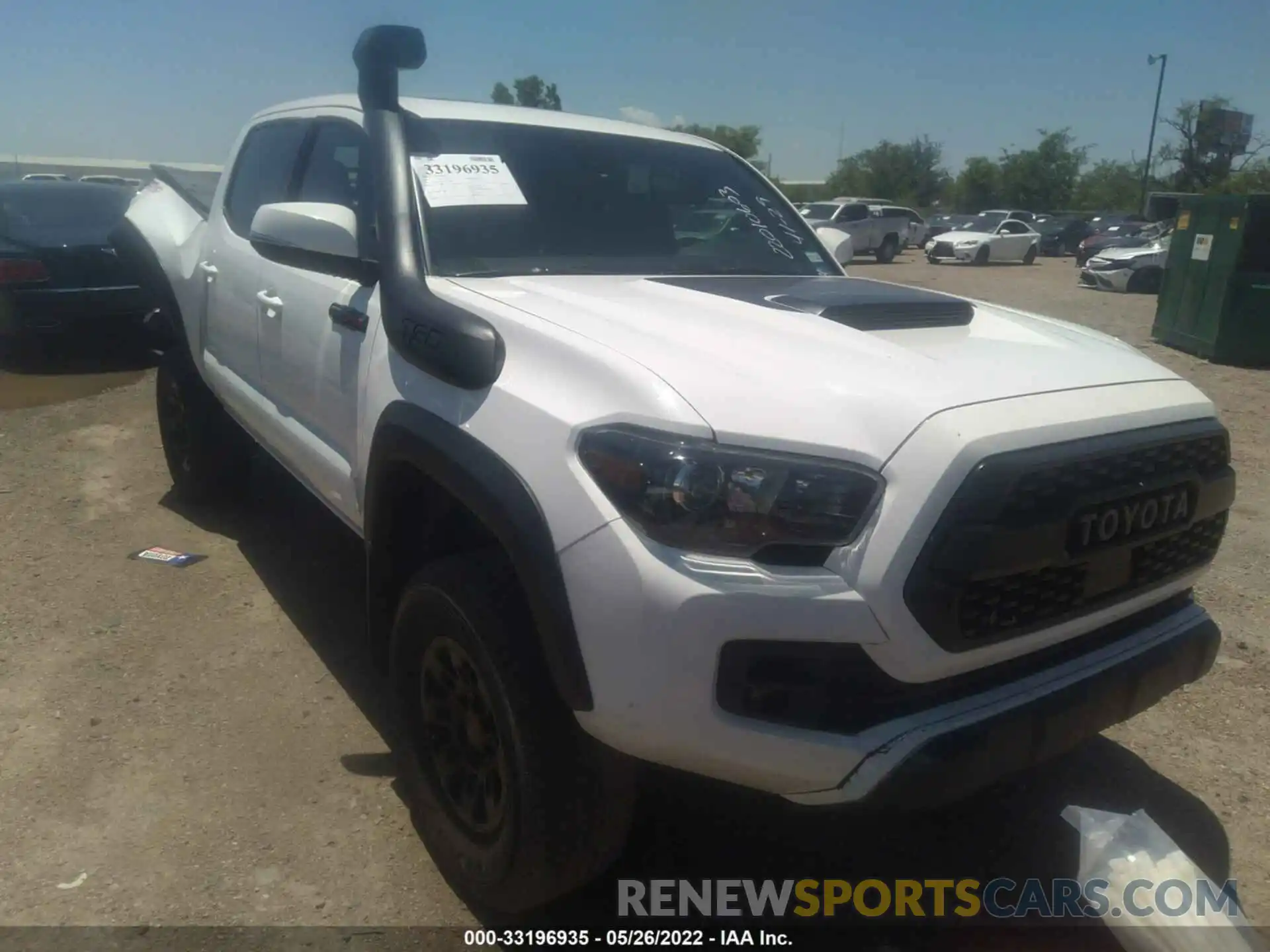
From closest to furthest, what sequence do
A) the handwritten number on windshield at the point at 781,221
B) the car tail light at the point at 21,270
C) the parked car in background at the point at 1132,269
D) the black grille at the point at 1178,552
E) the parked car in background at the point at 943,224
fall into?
the black grille at the point at 1178,552 < the handwritten number on windshield at the point at 781,221 < the car tail light at the point at 21,270 < the parked car in background at the point at 1132,269 < the parked car in background at the point at 943,224

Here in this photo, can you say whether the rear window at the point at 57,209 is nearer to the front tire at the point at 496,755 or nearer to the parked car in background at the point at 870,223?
the front tire at the point at 496,755

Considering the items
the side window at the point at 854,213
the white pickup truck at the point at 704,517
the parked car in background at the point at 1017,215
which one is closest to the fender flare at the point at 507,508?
the white pickup truck at the point at 704,517

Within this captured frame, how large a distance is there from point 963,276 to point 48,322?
21104mm

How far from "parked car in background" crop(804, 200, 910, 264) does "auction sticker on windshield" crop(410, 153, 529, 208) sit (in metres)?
25.2

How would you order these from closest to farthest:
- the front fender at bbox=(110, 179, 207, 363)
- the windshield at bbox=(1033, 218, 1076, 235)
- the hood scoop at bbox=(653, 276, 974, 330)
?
the hood scoop at bbox=(653, 276, 974, 330), the front fender at bbox=(110, 179, 207, 363), the windshield at bbox=(1033, 218, 1076, 235)

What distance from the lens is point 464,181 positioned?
2.86 meters

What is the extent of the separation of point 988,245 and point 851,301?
2858 cm

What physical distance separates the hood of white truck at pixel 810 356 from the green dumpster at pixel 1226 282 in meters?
9.42

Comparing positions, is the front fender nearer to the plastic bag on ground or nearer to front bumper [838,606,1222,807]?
front bumper [838,606,1222,807]

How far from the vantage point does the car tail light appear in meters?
7.95

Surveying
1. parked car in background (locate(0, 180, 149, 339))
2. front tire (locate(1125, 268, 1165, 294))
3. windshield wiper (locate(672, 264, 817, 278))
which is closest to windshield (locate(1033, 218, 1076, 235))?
front tire (locate(1125, 268, 1165, 294))

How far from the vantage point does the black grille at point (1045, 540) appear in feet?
5.76

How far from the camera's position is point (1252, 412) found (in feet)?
26.8

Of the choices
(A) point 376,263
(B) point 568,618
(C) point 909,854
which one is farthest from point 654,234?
(C) point 909,854
